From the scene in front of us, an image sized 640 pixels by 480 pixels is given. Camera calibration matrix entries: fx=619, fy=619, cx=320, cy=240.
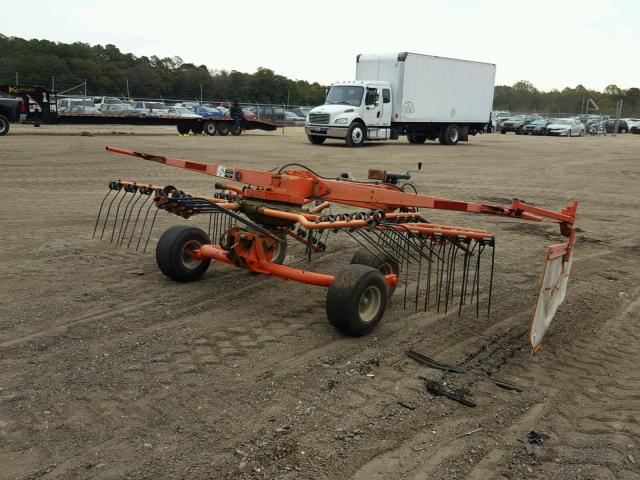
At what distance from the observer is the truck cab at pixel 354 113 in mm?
23328

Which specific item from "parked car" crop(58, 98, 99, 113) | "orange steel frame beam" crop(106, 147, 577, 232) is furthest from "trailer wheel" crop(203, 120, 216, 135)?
"orange steel frame beam" crop(106, 147, 577, 232)

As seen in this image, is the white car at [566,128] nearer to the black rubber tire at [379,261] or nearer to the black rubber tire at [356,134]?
the black rubber tire at [356,134]

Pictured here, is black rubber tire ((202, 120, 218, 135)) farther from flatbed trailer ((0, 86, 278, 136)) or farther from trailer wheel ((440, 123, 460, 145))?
trailer wheel ((440, 123, 460, 145))

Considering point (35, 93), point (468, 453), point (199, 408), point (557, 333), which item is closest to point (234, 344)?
point (199, 408)

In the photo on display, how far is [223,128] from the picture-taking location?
30359 mm

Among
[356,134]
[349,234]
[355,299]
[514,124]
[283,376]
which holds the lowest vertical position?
[283,376]

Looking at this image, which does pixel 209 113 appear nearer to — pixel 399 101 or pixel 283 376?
pixel 399 101

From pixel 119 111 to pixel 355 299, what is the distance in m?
25.6

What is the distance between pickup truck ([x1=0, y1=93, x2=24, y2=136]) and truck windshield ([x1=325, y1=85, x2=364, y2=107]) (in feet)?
39.3

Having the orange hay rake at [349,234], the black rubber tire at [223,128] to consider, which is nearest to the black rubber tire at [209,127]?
the black rubber tire at [223,128]

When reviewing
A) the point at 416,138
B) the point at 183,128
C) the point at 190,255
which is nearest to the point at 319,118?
the point at 416,138

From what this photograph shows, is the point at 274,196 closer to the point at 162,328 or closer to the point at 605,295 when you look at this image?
the point at 162,328

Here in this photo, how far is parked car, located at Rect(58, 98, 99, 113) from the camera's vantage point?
25556 mm

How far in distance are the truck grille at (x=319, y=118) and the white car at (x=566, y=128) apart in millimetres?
22859
